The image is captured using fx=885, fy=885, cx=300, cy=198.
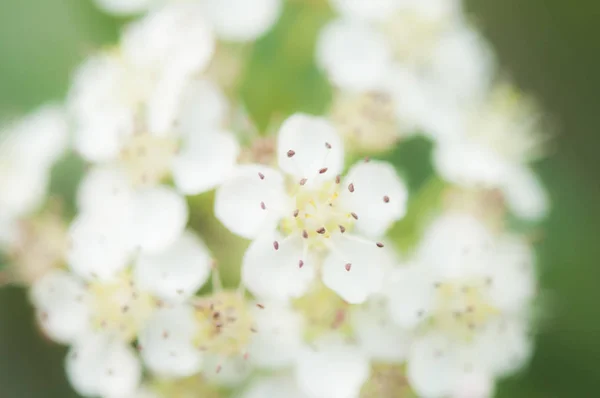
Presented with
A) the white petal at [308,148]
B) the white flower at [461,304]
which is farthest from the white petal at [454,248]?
the white petal at [308,148]

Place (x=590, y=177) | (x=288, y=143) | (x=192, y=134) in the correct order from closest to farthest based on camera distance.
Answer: (x=288, y=143) → (x=192, y=134) → (x=590, y=177)

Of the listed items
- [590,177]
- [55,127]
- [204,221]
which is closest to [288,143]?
[204,221]

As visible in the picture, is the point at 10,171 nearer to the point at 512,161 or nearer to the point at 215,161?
the point at 215,161

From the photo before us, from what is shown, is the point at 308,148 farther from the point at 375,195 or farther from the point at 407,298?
the point at 407,298

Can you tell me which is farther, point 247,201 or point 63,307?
point 63,307

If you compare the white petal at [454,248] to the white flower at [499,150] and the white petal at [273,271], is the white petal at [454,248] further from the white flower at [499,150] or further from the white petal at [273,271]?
the white petal at [273,271]

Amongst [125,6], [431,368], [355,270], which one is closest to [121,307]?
[355,270]
